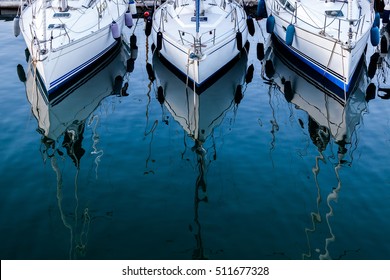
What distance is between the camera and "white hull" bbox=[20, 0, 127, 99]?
19.8 meters

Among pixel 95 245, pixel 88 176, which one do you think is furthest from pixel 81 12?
pixel 95 245

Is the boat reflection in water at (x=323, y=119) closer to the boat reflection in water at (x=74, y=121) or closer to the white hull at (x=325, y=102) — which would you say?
the white hull at (x=325, y=102)

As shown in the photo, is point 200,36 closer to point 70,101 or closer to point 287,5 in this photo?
point 70,101

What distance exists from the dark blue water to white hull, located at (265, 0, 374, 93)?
1.26 meters

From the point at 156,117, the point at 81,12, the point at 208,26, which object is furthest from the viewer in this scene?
the point at 81,12

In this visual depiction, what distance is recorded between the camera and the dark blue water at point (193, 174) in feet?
37.3

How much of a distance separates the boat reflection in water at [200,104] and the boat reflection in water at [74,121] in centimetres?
222

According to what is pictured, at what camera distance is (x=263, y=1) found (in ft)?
104

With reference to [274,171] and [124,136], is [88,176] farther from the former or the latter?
[274,171]

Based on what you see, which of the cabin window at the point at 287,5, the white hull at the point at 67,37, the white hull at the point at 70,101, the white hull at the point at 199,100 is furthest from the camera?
the cabin window at the point at 287,5

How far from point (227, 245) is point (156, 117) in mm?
8684

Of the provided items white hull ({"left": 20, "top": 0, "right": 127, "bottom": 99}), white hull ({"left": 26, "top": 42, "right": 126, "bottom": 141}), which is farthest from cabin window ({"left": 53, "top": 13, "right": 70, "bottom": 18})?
white hull ({"left": 26, "top": 42, "right": 126, "bottom": 141})

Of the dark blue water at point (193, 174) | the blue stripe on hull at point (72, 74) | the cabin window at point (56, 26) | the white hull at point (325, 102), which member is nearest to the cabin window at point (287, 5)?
the white hull at point (325, 102)

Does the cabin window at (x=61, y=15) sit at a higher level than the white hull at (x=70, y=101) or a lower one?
higher
